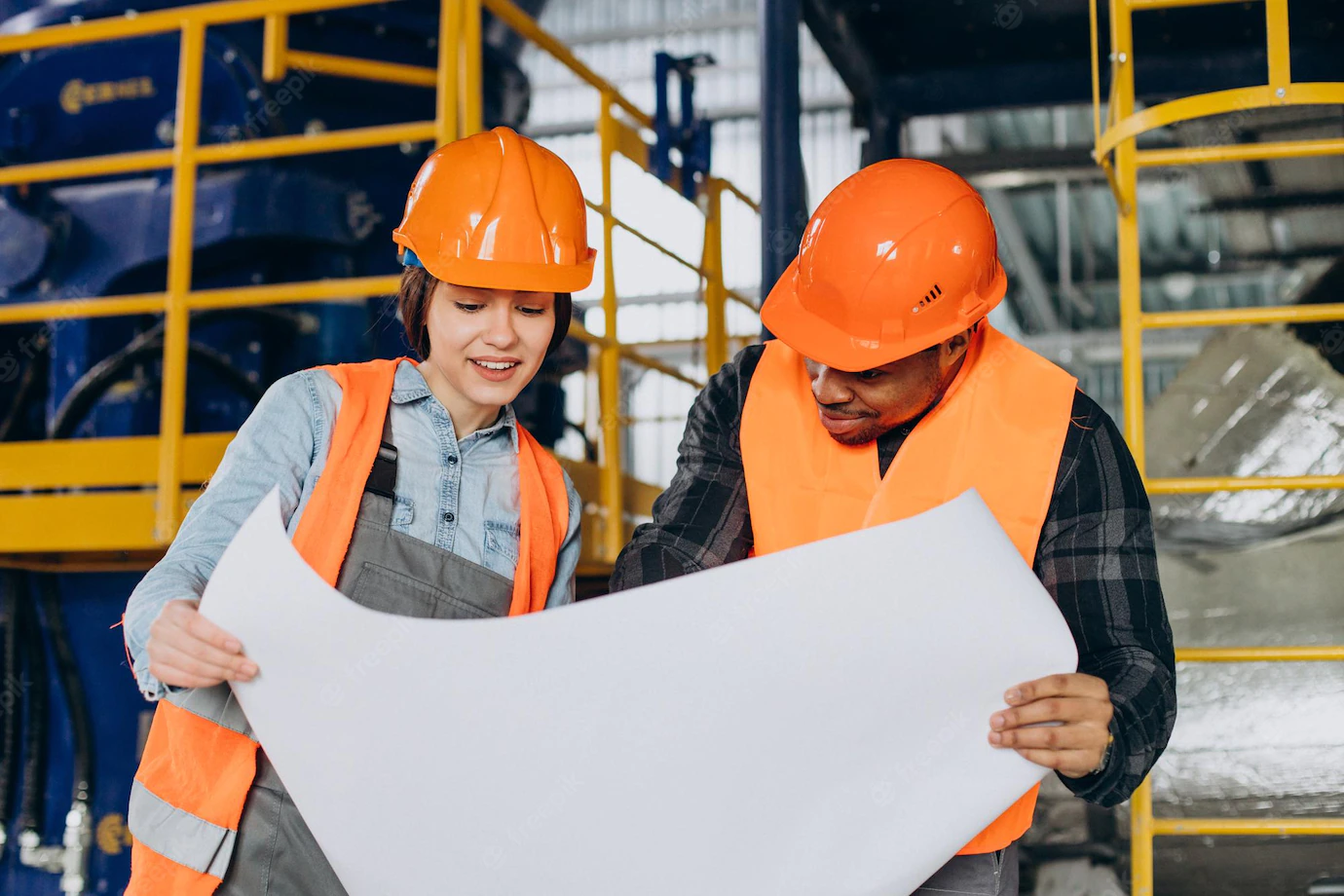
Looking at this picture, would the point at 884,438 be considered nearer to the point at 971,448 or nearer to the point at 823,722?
the point at 971,448

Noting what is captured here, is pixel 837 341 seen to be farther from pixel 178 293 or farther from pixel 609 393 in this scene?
pixel 609 393

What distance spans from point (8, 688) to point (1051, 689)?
2.94 meters

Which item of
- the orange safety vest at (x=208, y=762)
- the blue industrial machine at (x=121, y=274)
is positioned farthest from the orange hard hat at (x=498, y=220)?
the blue industrial machine at (x=121, y=274)

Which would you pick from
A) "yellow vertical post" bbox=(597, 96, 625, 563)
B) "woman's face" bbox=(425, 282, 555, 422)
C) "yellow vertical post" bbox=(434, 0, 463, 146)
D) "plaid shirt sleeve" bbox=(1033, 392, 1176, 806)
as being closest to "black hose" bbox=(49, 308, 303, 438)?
"yellow vertical post" bbox=(434, 0, 463, 146)

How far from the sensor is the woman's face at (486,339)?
5.61 ft

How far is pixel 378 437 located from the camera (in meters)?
1.67

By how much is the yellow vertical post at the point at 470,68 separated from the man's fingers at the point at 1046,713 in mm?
2172

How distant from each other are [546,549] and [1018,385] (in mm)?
683

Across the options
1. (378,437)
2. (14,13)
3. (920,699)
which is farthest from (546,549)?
(14,13)

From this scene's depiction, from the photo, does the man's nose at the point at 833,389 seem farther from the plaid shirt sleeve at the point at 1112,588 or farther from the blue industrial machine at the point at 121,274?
the blue industrial machine at the point at 121,274

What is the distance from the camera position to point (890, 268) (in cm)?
164

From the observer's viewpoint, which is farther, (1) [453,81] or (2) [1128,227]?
(1) [453,81]

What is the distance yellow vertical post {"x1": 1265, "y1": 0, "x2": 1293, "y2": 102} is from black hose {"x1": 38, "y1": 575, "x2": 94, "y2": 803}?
10.3 feet

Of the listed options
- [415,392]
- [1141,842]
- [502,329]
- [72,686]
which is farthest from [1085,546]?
[72,686]
